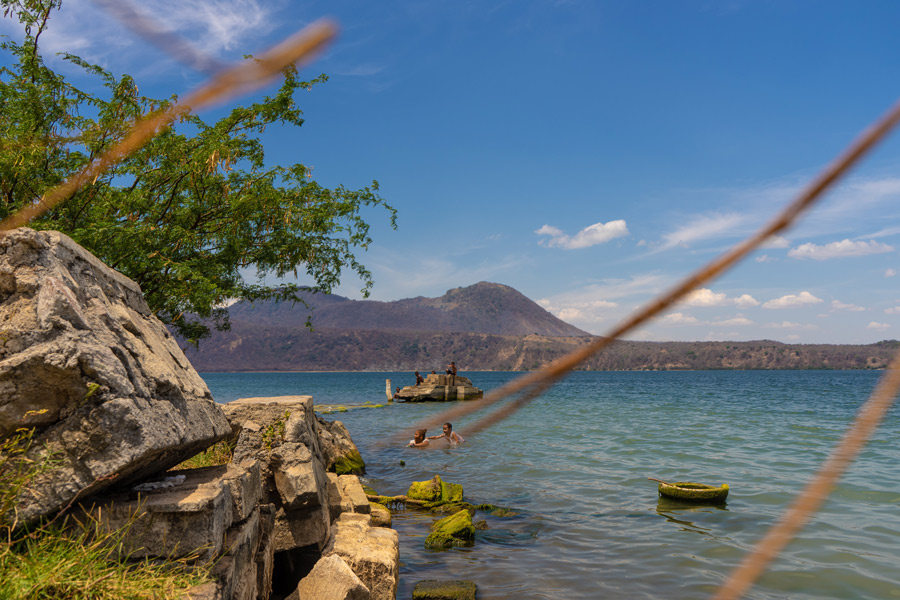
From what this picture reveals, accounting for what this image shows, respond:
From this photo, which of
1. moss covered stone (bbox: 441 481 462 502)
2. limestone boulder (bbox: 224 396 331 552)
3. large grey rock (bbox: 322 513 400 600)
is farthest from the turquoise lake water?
Result: limestone boulder (bbox: 224 396 331 552)

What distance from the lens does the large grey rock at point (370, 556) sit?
6148 millimetres

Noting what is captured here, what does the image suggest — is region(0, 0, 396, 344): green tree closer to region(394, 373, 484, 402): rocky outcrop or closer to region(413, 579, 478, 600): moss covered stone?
region(413, 579, 478, 600): moss covered stone

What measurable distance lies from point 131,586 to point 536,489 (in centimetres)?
1233

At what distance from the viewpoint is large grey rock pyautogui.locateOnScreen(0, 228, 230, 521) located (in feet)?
11.2

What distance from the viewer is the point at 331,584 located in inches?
204

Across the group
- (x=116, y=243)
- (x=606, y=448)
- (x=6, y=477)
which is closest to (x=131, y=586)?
(x=6, y=477)

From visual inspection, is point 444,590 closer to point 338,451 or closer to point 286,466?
point 286,466

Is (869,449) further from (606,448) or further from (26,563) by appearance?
(26,563)

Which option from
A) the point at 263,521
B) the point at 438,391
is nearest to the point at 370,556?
the point at 263,521

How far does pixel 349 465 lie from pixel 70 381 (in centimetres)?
1234

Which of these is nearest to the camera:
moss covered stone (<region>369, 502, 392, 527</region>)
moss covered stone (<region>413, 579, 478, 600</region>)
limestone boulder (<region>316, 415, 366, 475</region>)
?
moss covered stone (<region>413, 579, 478, 600</region>)

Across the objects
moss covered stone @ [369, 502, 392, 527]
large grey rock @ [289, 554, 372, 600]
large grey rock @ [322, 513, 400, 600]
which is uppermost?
large grey rock @ [289, 554, 372, 600]

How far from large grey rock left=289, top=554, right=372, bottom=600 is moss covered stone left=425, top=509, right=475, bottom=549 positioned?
15.6 ft

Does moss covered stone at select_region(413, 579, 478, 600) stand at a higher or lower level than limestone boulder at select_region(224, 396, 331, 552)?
lower
